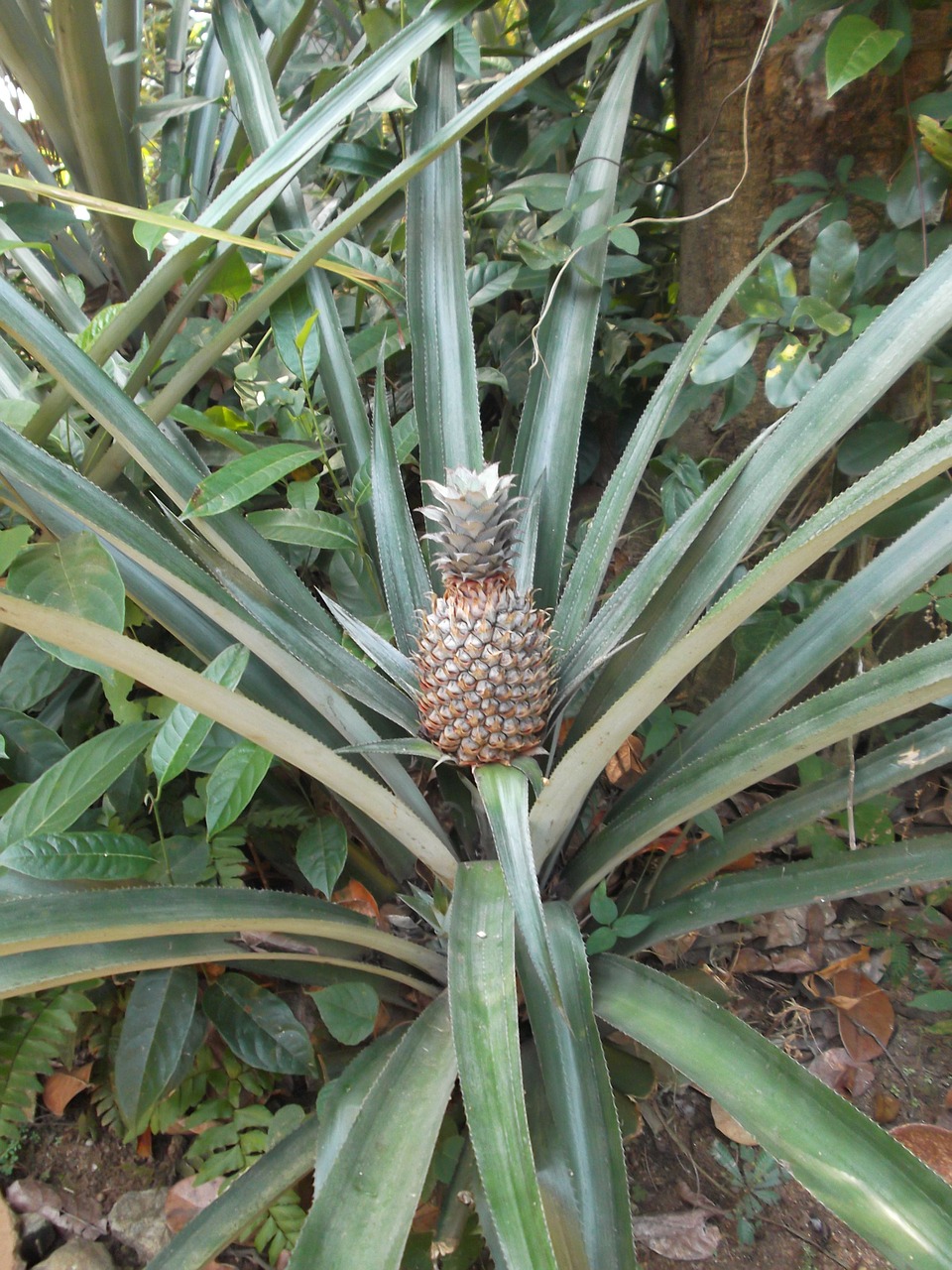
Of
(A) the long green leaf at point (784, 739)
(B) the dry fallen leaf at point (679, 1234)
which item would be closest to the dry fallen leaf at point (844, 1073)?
(B) the dry fallen leaf at point (679, 1234)

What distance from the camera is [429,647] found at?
974mm

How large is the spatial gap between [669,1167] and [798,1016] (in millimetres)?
312

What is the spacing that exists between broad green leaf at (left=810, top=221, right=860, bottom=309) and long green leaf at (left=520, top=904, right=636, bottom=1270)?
35.4 inches

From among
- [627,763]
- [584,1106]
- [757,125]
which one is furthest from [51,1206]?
[757,125]

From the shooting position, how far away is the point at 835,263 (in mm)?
1069

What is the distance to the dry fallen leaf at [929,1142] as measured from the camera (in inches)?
38.9

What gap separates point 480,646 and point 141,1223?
32.7 inches

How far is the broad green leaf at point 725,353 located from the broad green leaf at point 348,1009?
2.88 ft

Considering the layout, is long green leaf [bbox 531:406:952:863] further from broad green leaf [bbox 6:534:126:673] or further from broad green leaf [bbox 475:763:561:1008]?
broad green leaf [bbox 6:534:126:673]

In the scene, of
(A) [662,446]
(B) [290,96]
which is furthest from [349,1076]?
(B) [290,96]

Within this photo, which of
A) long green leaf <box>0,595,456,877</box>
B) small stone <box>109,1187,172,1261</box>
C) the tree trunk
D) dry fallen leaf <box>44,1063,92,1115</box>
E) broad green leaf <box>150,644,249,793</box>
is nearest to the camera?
long green leaf <box>0,595,456,877</box>

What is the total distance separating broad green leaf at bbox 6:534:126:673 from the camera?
82 cm

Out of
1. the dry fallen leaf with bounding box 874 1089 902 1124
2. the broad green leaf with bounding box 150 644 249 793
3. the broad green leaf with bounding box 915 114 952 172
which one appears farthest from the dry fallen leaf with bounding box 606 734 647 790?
the broad green leaf with bounding box 915 114 952 172

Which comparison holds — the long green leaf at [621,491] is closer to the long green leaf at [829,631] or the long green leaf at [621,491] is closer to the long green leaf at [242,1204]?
the long green leaf at [829,631]
